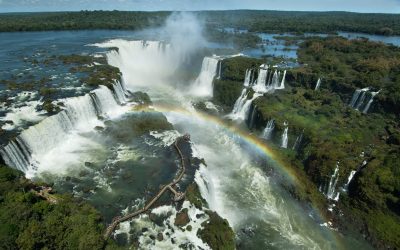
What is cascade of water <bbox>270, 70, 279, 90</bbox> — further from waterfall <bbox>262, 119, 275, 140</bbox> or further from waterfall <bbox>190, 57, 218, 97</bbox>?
waterfall <bbox>262, 119, 275, 140</bbox>

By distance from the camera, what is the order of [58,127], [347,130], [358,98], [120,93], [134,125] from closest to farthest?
[58,127]
[347,130]
[134,125]
[358,98]
[120,93]

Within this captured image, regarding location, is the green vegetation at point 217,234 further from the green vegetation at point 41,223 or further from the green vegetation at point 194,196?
the green vegetation at point 41,223

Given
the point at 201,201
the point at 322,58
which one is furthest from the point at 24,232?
the point at 322,58

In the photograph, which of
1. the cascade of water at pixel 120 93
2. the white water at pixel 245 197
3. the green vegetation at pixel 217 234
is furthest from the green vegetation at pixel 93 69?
the green vegetation at pixel 217 234

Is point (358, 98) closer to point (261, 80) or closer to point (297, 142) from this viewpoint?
point (297, 142)

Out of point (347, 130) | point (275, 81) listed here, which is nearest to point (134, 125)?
point (275, 81)
